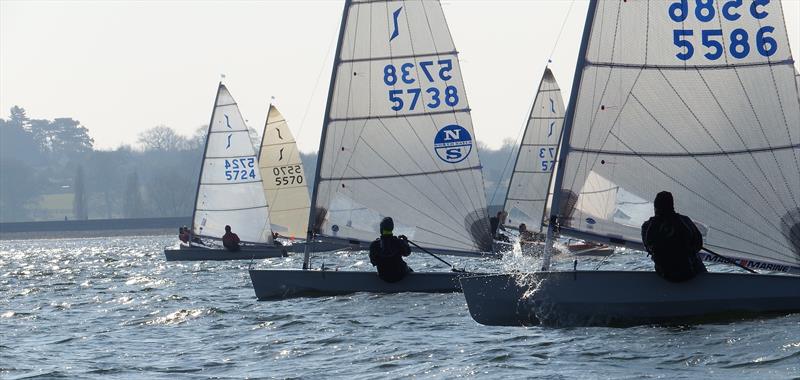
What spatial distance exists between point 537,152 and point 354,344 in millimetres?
26189

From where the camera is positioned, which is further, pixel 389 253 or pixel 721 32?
pixel 389 253

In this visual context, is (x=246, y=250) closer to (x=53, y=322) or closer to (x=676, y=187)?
(x=53, y=322)

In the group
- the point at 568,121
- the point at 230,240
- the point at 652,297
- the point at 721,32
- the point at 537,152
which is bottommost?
the point at 652,297

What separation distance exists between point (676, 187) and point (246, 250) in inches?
1004

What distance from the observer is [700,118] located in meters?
16.4

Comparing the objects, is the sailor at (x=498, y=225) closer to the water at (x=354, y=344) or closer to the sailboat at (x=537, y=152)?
the sailboat at (x=537, y=152)

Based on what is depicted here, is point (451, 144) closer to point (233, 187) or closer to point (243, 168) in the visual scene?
point (243, 168)

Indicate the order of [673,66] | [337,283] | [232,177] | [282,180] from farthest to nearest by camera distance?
[282,180]
[232,177]
[337,283]
[673,66]

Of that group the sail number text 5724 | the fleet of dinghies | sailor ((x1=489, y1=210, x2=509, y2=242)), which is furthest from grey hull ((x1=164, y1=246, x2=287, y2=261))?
the fleet of dinghies

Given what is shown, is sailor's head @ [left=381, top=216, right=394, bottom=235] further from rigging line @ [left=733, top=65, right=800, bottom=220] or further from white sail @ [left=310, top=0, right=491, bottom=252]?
rigging line @ [left=733, top=65, right=800, bottom=220]

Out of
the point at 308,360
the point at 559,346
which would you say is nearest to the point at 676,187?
the point at 559,346

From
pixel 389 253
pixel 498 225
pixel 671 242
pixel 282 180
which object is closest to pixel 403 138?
pixel 389 253

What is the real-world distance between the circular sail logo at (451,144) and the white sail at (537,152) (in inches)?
700

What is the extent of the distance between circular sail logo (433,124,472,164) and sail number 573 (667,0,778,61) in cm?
728
